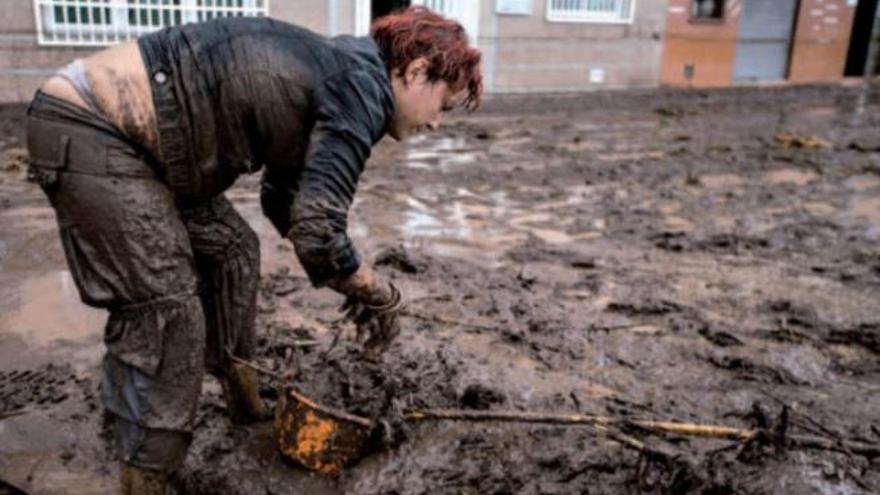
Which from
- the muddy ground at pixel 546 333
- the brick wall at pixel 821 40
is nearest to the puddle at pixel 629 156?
the muddy ground at pixel 546 333

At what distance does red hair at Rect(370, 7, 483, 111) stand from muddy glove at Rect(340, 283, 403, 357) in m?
0.70

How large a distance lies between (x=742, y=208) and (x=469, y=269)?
301cm

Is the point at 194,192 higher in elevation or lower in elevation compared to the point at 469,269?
higher

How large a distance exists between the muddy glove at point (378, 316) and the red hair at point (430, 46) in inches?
27.5

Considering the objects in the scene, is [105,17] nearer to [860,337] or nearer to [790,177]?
[790,177]

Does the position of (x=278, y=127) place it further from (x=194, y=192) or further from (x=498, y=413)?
(x=498, y=413)

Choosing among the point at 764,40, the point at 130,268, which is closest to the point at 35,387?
the point at 130,268

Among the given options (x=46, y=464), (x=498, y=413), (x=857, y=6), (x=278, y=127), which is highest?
(x=857, y=6)

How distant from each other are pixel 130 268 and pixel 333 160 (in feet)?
2.03

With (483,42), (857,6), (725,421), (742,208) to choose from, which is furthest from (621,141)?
(857,6)

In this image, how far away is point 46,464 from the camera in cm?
275

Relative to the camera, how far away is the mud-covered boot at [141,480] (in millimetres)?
2211

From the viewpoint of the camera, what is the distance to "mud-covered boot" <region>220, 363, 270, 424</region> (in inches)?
111

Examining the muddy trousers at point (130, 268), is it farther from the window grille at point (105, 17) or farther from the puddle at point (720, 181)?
the window grille at point (105, 17)
